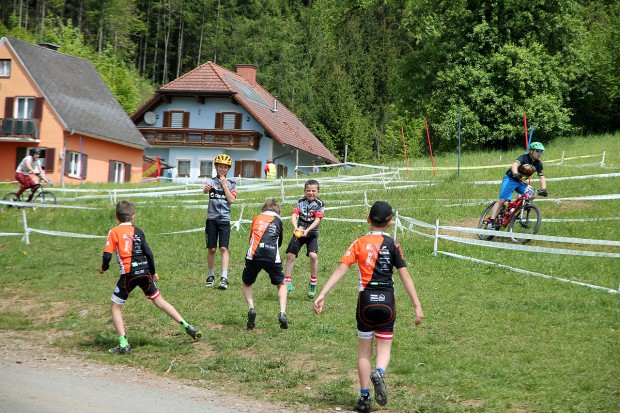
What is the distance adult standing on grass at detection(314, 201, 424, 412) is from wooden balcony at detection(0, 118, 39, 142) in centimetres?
3941

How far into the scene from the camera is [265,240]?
10.1 meters

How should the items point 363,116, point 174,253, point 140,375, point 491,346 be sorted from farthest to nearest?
point 363,116
point 174,253
point 491,346
point 140,375

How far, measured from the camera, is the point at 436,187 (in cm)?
2459

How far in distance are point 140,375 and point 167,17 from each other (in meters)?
72.8

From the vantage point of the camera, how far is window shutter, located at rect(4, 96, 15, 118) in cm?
4403

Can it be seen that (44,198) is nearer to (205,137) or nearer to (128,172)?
(128,172)

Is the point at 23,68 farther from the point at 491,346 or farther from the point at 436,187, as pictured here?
the point at 491,346

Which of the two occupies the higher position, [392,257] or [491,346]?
[392,257]

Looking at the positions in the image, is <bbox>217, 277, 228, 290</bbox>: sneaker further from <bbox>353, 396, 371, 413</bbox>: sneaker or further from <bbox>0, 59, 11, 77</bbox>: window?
<bbox>0, 59, 11, 77</bbox>: window

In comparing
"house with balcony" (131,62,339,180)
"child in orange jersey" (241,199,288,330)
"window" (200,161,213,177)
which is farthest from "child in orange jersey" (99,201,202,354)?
"window" (200,161,213,177)

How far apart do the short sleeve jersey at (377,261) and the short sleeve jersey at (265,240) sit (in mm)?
3020

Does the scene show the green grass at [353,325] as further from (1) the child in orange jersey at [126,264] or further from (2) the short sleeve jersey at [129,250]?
(2) the short sleeve jersey at [129,250]

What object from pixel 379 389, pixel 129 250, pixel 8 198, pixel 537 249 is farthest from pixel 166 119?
pixel 379 389

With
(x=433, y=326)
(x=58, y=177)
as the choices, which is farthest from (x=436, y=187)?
(x=58, y=177)
